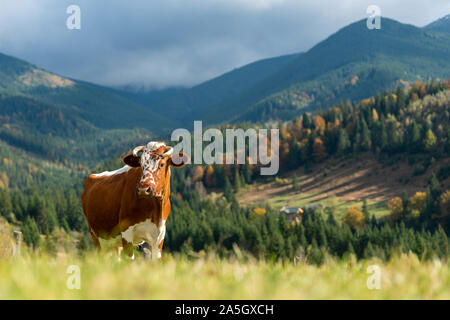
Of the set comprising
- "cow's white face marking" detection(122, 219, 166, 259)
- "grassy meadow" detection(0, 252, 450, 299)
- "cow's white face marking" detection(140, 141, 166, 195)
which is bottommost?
"grassy meadow" detection(0, 252, 450, 299)

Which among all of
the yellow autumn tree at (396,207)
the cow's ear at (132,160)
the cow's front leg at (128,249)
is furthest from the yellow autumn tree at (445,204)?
the cow's ear at (132,160)

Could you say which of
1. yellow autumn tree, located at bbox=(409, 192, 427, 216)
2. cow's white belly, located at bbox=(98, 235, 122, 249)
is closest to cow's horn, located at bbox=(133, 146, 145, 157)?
cow's white belly, located at bbox=(98, 235, 122, 249)

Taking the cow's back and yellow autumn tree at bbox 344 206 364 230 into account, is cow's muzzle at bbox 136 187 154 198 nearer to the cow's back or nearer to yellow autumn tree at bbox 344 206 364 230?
the cow's back

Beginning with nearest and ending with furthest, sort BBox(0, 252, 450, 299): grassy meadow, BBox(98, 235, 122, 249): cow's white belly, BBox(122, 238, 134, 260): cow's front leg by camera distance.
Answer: BBox(0, 252, 450, 299): grassy meadow, BBox(122, 238, 134, 260): cow's front leg, BBox(98, 235, 122, 249): cow's white belly

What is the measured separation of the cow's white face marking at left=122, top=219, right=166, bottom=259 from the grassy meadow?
2816mm

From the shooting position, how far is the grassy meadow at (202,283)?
18.2 ft

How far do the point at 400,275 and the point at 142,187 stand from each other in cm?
550

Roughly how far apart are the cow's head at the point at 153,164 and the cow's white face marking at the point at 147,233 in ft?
2.71

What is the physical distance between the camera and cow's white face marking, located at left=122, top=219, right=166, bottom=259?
10.7 metres

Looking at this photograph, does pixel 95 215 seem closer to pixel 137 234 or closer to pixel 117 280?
pixel 137 234

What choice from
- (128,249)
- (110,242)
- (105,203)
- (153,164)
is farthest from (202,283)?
(110,242)

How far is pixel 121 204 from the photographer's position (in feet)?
35.6

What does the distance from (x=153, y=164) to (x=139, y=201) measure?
3.36 feet
